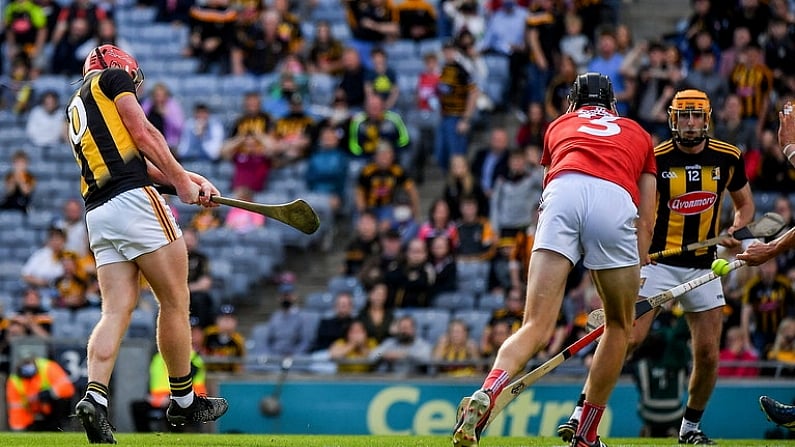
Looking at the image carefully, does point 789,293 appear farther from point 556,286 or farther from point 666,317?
point 556,286

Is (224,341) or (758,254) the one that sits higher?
(758,254)

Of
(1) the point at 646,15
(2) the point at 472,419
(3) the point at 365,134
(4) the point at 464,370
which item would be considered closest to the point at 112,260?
(2) the point at 472,419

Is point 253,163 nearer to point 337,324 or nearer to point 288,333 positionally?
point 288,333

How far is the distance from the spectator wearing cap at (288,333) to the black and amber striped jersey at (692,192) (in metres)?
6.21

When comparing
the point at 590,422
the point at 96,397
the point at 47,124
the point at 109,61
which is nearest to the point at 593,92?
the point at 590,422

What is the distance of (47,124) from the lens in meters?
19.8

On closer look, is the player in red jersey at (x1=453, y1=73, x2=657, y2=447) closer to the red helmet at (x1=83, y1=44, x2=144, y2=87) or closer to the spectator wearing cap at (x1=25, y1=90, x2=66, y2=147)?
the red helmet at (x1=83, y1=44, x2=144, y2=87)

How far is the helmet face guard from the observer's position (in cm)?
1017

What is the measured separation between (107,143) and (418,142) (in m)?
9.84

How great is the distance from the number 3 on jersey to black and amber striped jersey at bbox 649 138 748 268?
207 cm

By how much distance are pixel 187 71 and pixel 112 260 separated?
11.8 metres

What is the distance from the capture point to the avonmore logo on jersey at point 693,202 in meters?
10.2

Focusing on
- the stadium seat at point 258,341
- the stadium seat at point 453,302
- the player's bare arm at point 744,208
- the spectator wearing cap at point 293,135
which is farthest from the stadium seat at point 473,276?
the player's bare arm at point 744,208

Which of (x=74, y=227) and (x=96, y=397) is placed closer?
(x=96, y=397)
